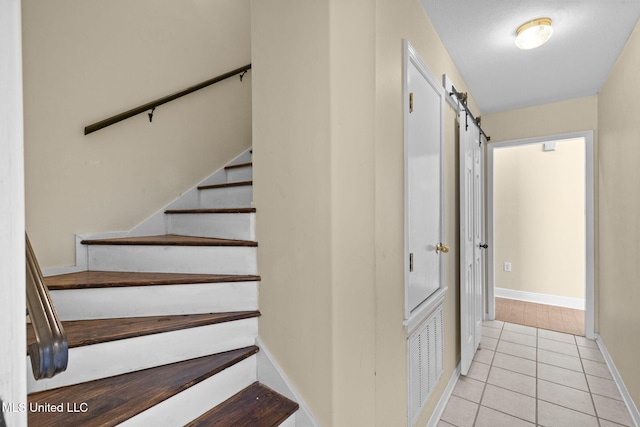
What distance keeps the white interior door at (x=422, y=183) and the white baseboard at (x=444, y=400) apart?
0.76 meters

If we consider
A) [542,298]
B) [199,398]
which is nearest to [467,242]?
[199,398]

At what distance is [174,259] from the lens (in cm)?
163

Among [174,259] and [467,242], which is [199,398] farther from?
[467,242]

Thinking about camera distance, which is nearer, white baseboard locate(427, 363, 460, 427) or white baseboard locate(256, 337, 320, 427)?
white baseboard locate(256, 337, 320, 427)

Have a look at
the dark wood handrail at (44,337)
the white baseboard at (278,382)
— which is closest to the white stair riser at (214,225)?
the white baseboard at (278,382)

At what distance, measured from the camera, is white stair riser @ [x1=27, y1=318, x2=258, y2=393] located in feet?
3.69

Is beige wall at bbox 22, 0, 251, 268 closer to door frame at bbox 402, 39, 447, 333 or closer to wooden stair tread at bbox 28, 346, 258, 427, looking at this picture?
wooden stair tread at bbox 28, 346, 258, 427

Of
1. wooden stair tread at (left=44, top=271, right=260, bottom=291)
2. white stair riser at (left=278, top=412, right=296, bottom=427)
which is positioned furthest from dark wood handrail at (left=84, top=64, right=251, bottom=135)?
white stair riser at (left=278, top=412, right=296, bottom=427)

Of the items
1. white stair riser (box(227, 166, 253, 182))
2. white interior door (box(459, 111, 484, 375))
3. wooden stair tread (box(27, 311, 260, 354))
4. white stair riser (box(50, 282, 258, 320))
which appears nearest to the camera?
wooden stair tread (box(27, 311, 260, 354))

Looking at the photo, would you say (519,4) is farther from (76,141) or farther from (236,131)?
(76,141)

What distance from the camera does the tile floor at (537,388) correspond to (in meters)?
1.93

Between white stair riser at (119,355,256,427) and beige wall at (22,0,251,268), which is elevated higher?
beige wall at (22,0,251,268)

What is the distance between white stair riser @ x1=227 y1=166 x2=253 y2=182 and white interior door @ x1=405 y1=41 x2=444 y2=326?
1335 millimetres

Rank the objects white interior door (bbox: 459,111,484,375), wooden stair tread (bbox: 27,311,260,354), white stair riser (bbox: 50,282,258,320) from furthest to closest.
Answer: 1. white interior door (bbox: 459,111,484,375)
2. white stair riser (bbox: 50,282,258,320)
3. wooden stair tread (bbox: 27,311,260,354)
